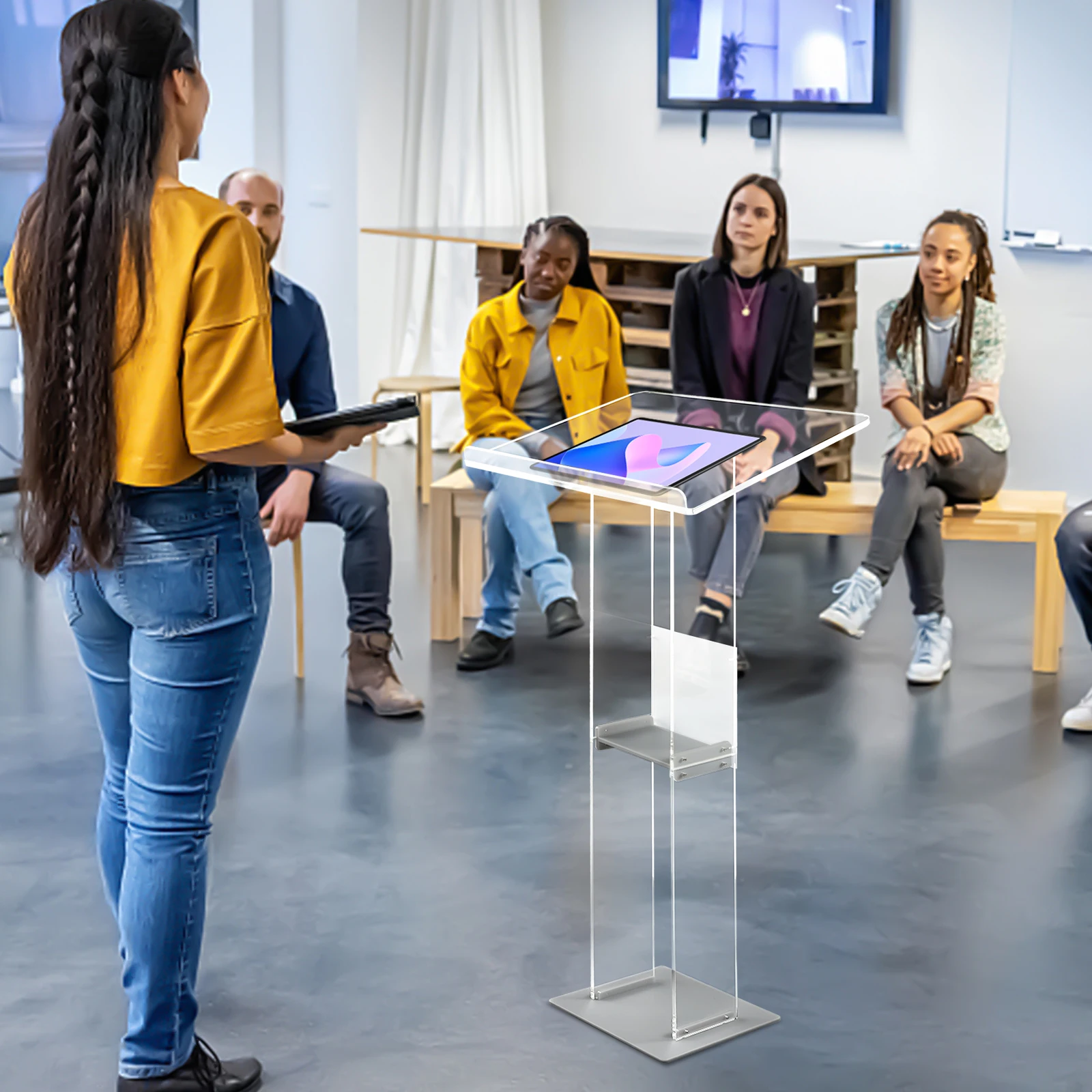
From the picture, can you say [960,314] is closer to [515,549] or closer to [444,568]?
[515,549]

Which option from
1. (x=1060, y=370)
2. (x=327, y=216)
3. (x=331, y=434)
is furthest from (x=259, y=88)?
(x=331, y=434)

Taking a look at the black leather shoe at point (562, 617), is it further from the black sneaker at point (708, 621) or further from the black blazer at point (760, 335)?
the black blazer at point (760, 335)

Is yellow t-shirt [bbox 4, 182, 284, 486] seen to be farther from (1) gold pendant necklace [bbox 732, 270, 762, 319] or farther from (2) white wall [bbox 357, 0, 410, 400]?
(2) white wall [bbox 357, 0, 410, 400]

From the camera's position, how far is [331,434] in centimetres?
199

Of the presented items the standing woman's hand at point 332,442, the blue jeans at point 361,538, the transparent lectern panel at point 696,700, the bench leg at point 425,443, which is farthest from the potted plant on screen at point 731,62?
the standing woman's hand at point 332,442

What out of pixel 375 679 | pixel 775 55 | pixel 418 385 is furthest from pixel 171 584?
pixel 775 55

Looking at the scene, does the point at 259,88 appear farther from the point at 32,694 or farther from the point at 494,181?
the point at 32,694

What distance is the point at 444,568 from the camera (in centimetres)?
414

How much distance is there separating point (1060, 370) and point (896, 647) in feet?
6.50

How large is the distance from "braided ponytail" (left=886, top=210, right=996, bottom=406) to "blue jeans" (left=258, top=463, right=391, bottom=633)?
1.42m

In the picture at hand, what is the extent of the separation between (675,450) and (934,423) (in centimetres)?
202

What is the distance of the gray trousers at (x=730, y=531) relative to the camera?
147 inches

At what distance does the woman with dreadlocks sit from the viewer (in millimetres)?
3939

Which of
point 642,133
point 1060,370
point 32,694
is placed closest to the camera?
point 32,694
